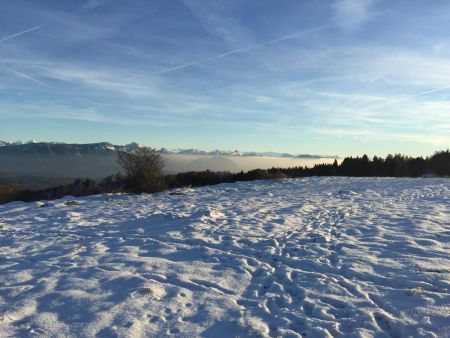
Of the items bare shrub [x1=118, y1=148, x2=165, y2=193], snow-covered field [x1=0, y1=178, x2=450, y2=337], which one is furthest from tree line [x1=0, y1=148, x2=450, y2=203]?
snow-covered field [x1=0, y1=178, x2=450, y2=337]

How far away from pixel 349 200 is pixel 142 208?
799cm

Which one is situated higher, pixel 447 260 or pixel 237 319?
pixel 447 260

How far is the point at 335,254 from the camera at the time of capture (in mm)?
7859

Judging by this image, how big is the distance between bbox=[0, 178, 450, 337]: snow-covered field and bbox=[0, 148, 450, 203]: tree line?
Result: 594cm

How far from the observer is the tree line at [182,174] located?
1903 cm

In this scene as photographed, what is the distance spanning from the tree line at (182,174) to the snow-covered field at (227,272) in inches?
234

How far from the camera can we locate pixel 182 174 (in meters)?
24.6

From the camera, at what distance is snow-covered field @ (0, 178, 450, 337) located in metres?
5.01

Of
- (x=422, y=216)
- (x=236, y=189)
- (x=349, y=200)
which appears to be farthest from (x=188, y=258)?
(x=236, y=189)

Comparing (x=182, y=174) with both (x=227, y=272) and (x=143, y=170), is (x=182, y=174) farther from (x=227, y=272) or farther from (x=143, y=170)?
(x=227, y=272)

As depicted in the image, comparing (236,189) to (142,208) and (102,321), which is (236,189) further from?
(102,321)

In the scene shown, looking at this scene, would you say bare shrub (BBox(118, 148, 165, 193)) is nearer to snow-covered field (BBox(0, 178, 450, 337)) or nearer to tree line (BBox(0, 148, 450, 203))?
tree line (BBox(0, 148, 450, 203))

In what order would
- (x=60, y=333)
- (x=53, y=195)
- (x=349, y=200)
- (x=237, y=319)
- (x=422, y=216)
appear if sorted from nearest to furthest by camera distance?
(x=60, y=333)
(x=237, y=319)
(x=422, y=216)
(x=349, y=200)
(x=53, y=195)

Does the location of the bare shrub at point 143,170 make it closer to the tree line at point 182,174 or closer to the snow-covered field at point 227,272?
the tree line at point 182,174
